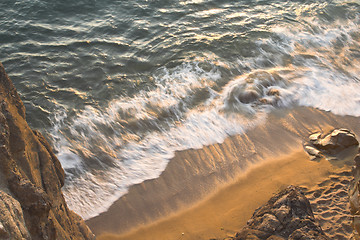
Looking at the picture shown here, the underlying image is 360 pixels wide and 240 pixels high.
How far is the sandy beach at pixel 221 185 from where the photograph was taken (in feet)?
16.4

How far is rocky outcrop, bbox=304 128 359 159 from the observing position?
6.11 m

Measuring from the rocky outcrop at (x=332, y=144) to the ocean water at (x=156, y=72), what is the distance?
1229mm

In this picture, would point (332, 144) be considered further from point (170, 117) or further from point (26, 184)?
point (26, 184)

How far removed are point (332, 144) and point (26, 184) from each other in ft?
16.8

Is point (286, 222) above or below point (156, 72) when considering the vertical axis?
below

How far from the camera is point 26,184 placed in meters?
2.83

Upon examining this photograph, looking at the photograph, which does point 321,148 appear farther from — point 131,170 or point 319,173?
point 131,170

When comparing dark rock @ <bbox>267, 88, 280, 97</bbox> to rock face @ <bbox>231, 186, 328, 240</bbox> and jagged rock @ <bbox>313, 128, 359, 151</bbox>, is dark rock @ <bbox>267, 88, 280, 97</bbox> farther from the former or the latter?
rock face @ <bbox>231, 186, 328, 240</bbox>

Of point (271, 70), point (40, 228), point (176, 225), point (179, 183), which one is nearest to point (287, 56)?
point (271, 70)

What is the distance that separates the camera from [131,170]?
5.99m

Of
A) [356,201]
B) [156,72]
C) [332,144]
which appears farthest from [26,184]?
[156,72]

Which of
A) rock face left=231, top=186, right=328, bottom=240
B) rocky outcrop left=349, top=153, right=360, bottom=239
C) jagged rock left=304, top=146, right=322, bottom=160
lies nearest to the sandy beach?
jagged rock left=304, top=146, right=322, bottom=160

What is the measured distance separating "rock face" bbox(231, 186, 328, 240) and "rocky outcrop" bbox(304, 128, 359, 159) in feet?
7.08

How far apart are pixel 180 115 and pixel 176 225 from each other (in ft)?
8.82
